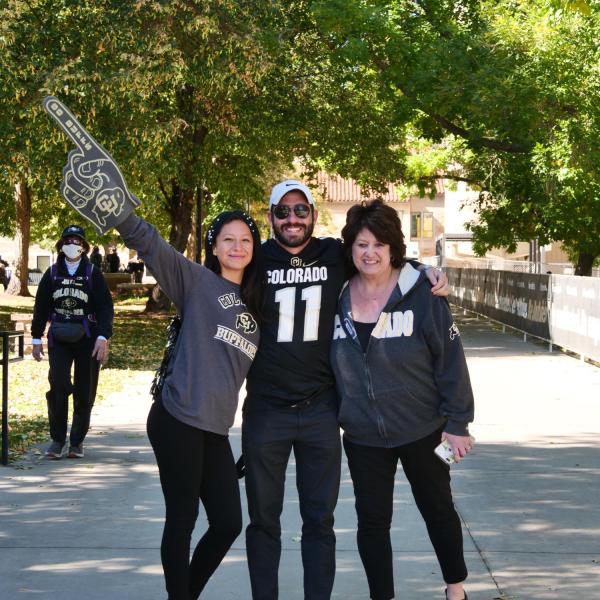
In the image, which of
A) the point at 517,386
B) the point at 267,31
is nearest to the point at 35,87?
the point at 267,31

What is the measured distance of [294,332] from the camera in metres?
4.63

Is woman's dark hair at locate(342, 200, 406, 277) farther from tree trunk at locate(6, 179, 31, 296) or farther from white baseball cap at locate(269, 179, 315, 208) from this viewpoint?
tree trunk at locate(6, 179, 31, 296)

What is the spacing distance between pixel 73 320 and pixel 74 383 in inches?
20.1

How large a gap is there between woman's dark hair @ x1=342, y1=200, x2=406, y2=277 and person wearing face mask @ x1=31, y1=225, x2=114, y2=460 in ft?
13.8

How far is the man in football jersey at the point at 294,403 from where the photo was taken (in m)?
4.63

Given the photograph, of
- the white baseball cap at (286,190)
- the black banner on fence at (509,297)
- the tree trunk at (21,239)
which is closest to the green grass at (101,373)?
the white baseball cap at (286,190)

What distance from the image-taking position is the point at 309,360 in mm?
4629

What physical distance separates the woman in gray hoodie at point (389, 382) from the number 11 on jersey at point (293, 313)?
0.38 ft

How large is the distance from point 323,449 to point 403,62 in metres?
19.7

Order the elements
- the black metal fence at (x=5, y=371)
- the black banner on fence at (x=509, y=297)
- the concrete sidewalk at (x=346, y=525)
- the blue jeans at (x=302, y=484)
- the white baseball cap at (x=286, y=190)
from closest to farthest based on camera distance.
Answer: the blue jeans at (x=302, y=484), the white baseball cap at (x=286, y=190), the concrete sidewalk at (x=346, y=525), the black metal fence at (x=5, y=371), the black banner on fence at (x=509, y=297)

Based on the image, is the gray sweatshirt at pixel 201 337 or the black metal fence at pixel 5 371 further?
the black metal fence at pixel 5 371

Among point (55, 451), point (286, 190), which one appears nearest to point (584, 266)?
point (55, 451)

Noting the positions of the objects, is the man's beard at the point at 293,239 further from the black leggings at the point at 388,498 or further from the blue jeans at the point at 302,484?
the black leggings at the point at 388,498

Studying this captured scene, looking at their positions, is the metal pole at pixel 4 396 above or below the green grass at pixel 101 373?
above
